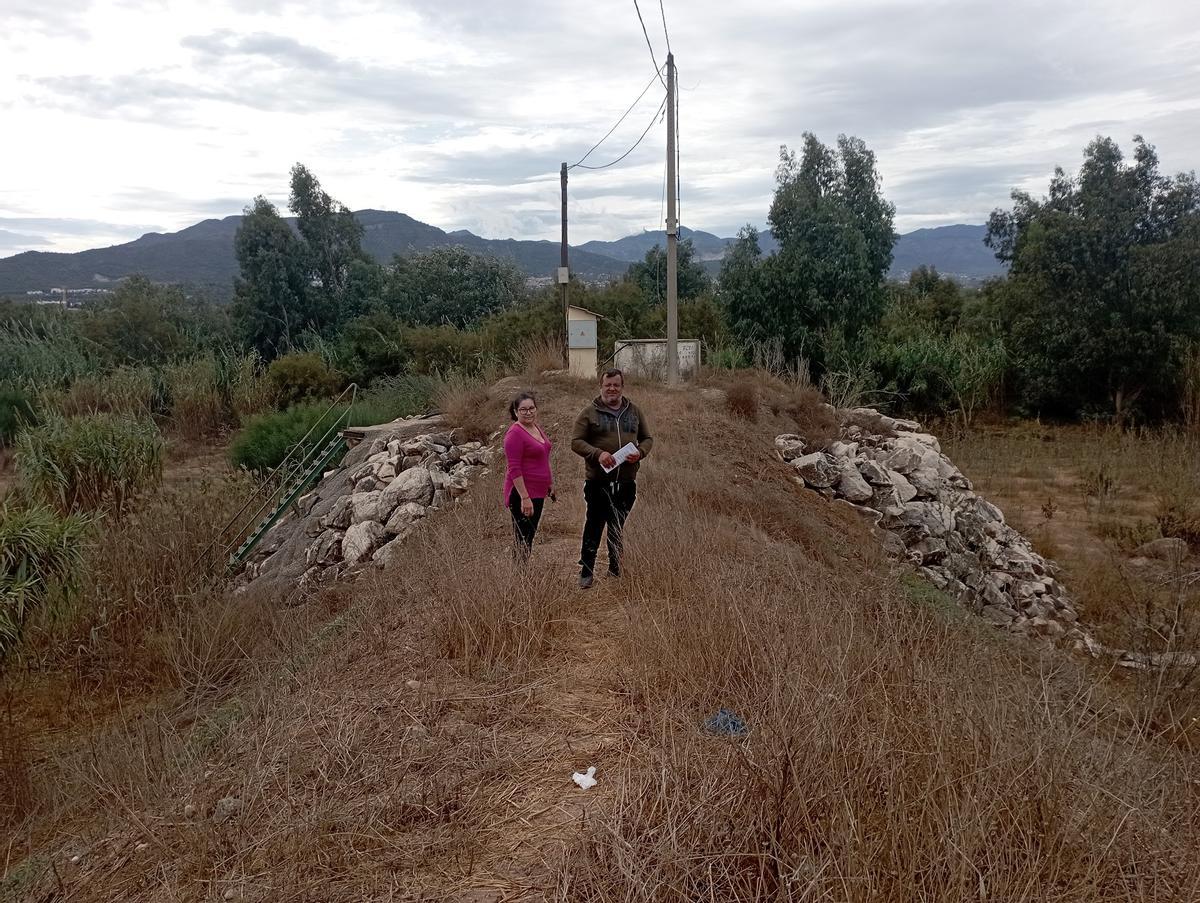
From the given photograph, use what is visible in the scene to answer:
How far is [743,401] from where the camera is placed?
13766mm

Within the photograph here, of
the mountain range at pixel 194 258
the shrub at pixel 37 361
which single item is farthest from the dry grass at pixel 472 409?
the mountain range at pixel 194 258

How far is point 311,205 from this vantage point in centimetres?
3847

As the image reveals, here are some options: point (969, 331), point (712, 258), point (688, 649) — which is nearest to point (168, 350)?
point (969, 331)

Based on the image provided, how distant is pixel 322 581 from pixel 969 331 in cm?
2742

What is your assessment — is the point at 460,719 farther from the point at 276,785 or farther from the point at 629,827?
the point at 629,827

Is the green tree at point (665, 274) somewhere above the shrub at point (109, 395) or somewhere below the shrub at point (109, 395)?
above

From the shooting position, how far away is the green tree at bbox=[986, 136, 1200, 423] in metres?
22.0

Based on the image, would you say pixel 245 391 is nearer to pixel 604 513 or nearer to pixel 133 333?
pixel 133 333

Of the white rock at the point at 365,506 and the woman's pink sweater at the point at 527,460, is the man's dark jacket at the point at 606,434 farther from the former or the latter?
the white rock at the point at 365,506

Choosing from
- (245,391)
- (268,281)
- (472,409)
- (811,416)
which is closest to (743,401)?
(811,416)

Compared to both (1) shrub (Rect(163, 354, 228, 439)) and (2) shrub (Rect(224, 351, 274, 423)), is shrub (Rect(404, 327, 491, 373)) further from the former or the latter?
(1) shrub (Rect(163, 354, 228, 439))

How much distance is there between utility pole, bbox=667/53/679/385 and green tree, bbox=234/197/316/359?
2509 centimetres

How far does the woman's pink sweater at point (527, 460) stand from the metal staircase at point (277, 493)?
5527 mm

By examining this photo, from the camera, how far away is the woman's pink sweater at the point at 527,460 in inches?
→ 241
